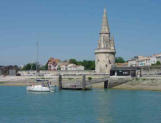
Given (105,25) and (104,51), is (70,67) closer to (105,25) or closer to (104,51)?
(104,51)

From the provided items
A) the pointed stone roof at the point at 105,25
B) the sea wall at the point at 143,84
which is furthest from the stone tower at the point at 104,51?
the sea wall at the point at 143,84

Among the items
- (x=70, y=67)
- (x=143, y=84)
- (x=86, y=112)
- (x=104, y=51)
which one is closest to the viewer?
(x=86, y=112)

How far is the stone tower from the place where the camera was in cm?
10031

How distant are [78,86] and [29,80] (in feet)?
109

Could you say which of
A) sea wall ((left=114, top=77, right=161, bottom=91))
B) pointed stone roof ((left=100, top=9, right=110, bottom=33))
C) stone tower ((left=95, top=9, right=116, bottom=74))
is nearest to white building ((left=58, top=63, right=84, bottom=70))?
stone tower ((left=95, top=9, right=116, bottom=74))

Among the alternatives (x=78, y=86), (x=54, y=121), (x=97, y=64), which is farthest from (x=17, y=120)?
(x=97, y=64)

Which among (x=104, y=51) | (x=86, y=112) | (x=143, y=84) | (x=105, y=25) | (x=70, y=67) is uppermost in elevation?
(x=105, y=25)

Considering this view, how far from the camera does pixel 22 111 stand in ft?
131

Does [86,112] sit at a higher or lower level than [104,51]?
lower

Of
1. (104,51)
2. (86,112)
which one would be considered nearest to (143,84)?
(104,51)

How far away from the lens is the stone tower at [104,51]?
100 m

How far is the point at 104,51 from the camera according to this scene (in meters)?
100

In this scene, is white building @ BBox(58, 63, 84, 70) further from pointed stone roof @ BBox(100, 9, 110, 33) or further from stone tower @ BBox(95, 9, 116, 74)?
pointed stone roof @ BBox(100, 9, 110, 33)

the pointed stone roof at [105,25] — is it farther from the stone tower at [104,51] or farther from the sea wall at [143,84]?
the sea wall at [143,84]
